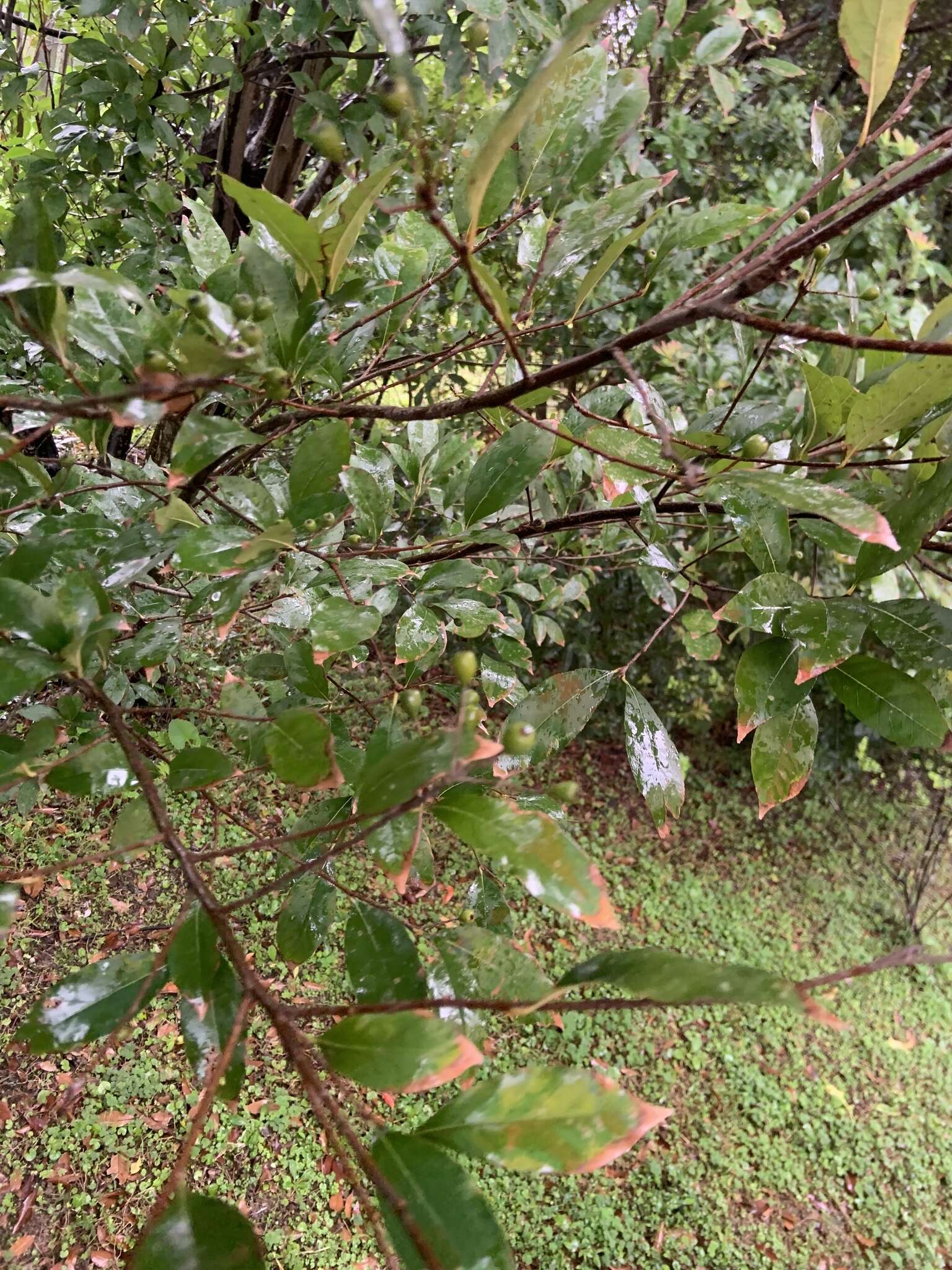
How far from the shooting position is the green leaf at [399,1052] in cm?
34

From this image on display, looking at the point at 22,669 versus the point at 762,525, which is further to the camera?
the point at 762,525

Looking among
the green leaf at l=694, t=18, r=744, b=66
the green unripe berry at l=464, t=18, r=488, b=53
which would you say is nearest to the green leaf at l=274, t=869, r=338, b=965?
the green unripe berry at l=464, t=18, r=488, b=53

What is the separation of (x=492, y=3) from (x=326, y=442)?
790mm

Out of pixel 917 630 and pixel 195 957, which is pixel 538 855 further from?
pixel 917 630

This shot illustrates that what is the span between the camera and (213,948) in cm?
46

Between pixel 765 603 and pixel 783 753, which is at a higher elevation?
pixel 765 603

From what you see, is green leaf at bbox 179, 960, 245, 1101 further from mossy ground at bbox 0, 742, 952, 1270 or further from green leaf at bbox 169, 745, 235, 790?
mossy ground at bbox 0, 742, 952, 1270

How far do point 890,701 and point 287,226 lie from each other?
53 centimetres

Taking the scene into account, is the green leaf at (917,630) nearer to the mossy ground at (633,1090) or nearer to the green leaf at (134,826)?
the green leaf at (134,826)

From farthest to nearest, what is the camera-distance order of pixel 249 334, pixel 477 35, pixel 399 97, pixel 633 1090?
pixel 633 1090
pixel 477 35
pixel 249 334
pixel 399 97

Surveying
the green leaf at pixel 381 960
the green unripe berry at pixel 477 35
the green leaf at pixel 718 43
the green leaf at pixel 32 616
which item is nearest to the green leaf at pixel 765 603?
the green leaf at pixel 381 960

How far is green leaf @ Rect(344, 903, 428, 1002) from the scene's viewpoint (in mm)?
495

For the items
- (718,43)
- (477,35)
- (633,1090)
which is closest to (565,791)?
(477,35)

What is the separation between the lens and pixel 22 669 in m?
0.46
